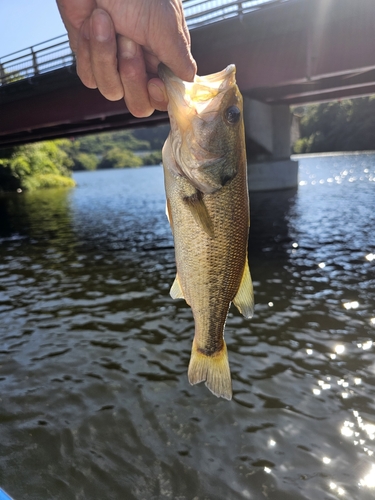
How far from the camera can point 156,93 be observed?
2.91 meters

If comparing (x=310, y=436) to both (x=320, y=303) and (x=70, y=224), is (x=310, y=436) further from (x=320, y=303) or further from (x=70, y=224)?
(x=70, y=224)

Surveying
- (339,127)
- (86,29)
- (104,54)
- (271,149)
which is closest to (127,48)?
(104,54)

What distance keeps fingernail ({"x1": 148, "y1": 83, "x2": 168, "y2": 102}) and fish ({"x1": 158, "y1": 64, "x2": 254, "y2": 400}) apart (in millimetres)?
124

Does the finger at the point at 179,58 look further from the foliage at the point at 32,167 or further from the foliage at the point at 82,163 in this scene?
the foliage at the point at 82,163

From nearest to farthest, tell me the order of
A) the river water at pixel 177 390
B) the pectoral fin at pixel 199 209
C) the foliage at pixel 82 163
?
the pectoral fin at pixel 199 209 → the river water at pixel 177 390 → the foliage at pixel 82 163

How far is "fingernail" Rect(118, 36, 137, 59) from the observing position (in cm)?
259

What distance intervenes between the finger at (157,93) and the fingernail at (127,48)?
255mm

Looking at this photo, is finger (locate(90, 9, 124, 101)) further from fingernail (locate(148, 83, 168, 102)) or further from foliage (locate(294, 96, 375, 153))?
foliage (locate(294, 96, 375, 153))

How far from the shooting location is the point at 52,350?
8398mm

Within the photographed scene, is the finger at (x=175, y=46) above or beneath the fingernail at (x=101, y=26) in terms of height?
beneath

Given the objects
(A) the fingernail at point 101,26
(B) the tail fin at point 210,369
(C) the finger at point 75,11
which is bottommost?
(B) the tail fin at point 210,369

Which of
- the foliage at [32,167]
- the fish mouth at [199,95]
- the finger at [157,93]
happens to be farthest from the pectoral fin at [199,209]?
the foliage at [32,167]

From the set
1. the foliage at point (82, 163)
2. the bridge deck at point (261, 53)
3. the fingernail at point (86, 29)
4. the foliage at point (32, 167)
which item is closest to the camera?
the fingernail at point (86, 29)

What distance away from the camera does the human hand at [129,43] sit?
2391 mm
